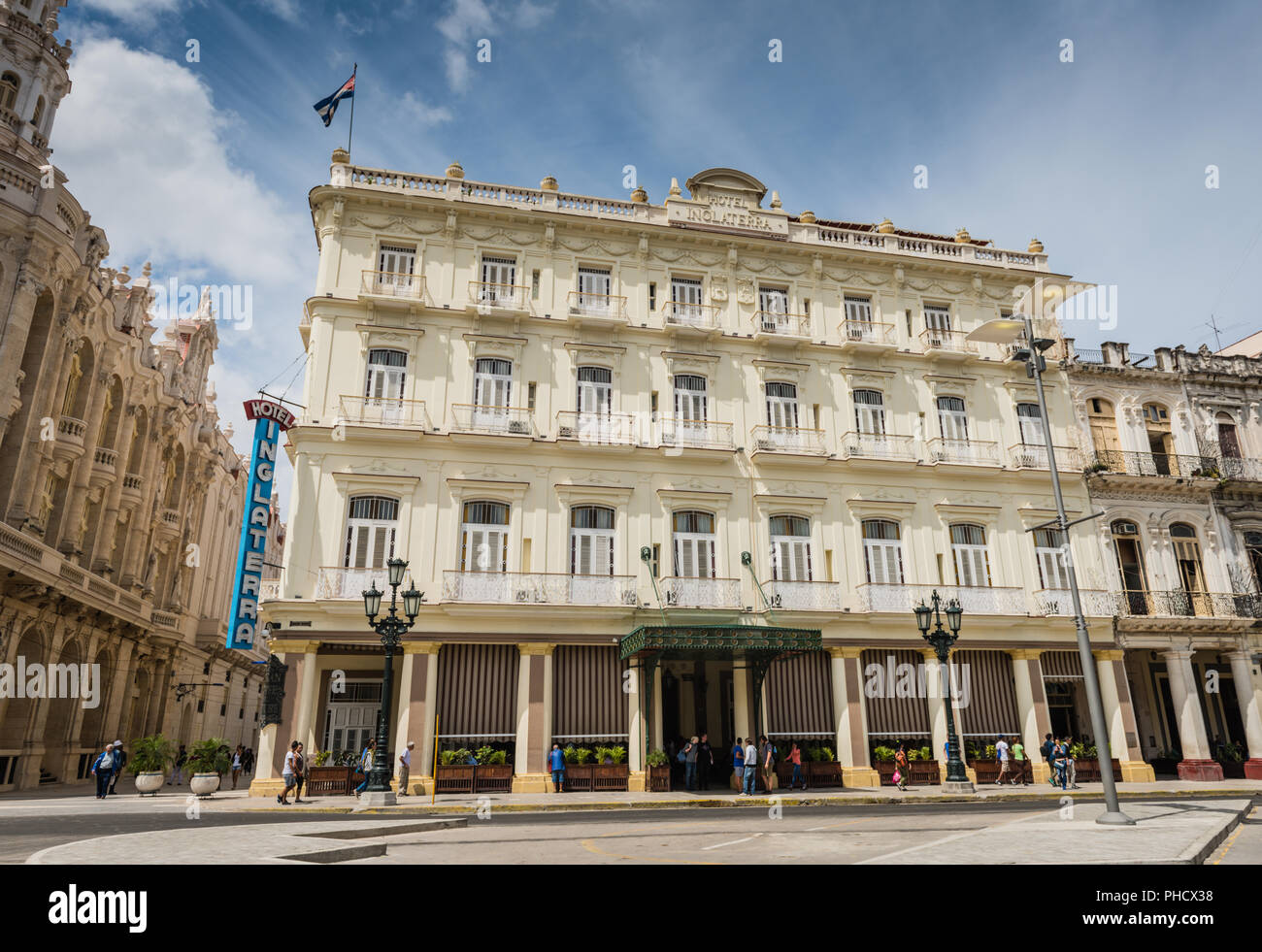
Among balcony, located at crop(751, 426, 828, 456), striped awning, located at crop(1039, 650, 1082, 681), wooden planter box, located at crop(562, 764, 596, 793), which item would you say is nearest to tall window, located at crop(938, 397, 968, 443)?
balcony, located at crop(751, 426, 828, 456)

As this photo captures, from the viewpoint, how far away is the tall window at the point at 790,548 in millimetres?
24125

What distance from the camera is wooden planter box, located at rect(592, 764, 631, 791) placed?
69.1ft

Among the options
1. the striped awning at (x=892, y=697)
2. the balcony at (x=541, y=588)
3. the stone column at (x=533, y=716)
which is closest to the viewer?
the stone column at (x=533, y=716)

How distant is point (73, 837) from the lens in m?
12.2

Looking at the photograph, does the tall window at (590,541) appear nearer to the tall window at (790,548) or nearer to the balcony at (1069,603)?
the tall window at (790,548)

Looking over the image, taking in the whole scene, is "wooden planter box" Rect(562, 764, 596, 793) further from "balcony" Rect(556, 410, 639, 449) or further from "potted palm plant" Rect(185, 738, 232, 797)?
"potted palm plant" Rect(185, 738, 232, 797)

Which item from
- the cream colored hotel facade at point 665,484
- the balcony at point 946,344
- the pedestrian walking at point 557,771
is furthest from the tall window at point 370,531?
the balcony at point 946,344

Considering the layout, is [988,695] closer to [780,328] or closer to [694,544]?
[694,544]

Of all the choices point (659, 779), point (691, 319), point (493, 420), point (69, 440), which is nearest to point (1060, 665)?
point (659, 779)

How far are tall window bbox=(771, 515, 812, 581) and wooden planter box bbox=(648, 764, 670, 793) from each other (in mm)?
6607

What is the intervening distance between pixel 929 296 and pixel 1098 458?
815cm

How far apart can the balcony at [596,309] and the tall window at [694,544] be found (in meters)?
6.59
